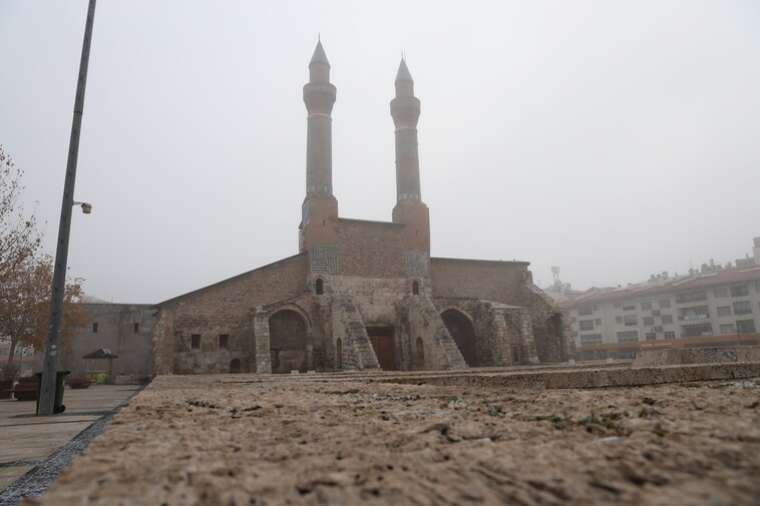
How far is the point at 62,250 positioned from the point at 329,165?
15944 millimetres

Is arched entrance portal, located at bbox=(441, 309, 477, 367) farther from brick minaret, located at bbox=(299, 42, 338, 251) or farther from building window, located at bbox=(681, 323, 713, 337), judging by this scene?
building window, located at bbox=(681, 323, 713, 337)

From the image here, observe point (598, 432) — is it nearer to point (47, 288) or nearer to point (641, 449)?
point (641, 449)

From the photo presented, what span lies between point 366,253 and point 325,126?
6879 mm

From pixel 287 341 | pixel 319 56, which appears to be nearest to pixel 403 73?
pixel 319 56

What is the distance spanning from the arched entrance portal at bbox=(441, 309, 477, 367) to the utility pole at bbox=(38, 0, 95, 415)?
17891mm

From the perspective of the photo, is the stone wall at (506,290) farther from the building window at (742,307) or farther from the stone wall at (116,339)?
the building window at (742,307)

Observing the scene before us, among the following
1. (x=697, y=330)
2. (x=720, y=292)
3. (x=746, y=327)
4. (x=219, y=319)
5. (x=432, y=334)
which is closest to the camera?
(x=219, y=319)

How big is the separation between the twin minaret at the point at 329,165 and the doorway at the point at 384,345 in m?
4.59

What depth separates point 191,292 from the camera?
1988 centimetres

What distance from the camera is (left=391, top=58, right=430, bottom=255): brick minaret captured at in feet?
83.0

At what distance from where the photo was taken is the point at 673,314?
47812 millimetres

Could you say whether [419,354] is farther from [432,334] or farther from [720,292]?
[720,292]

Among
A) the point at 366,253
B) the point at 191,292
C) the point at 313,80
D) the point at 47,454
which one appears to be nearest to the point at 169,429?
the point at 47,454

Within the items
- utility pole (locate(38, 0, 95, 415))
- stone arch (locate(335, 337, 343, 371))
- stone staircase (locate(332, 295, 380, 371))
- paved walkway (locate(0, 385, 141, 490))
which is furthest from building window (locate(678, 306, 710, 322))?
utility pole (locate(38, 0, 95, 415))
